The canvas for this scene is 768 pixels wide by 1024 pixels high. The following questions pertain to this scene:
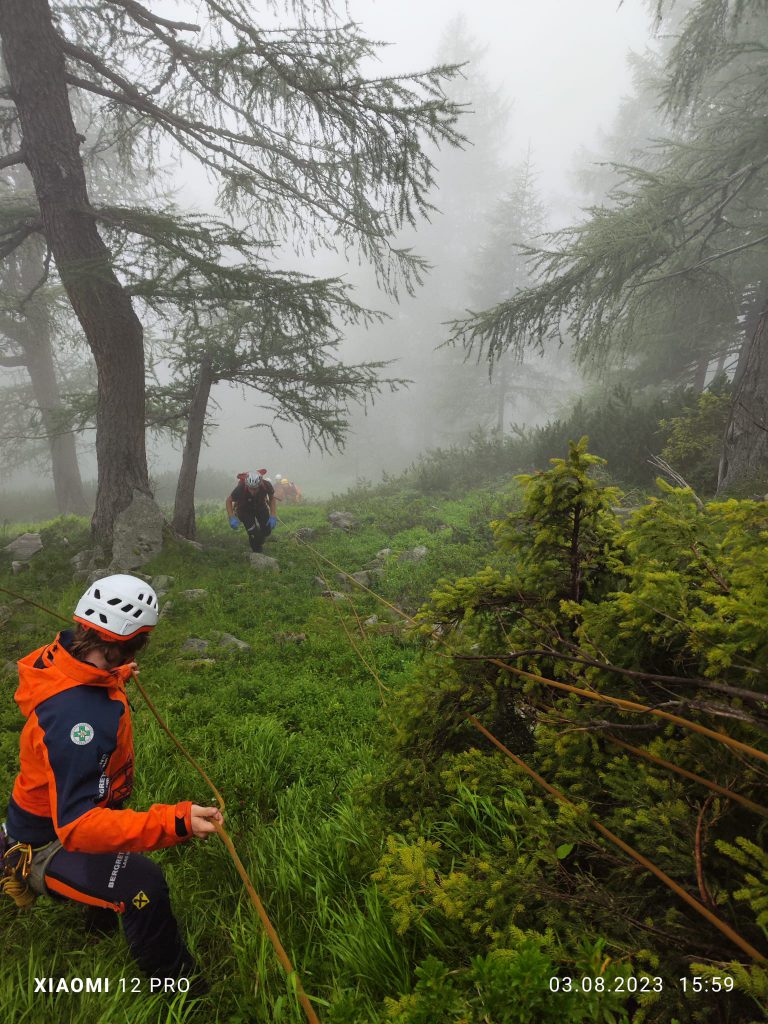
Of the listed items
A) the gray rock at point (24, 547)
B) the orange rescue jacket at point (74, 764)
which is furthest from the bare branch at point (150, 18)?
the orange rescue jacket at point (74, 764)

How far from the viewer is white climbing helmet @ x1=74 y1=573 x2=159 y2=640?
85.0 inches

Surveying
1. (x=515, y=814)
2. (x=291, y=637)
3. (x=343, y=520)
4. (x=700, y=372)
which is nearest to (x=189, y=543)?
(x=291, y=637)

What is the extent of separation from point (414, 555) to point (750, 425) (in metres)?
5.79

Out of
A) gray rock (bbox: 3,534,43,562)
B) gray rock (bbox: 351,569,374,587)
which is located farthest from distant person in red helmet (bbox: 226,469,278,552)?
gray rock (bbox: 3,534,43,562)

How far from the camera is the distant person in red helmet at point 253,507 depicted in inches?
335

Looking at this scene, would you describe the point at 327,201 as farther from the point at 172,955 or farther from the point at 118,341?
the point at 172,955

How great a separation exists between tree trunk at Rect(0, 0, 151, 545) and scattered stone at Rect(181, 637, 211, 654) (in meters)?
3.07

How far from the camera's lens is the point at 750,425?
288 inches

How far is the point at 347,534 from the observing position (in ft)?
33.8

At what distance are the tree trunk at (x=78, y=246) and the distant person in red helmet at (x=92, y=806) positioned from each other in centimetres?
559

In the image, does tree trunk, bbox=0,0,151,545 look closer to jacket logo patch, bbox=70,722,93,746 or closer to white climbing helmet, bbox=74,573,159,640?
white climbing helmet, bbox=74,573,159,640

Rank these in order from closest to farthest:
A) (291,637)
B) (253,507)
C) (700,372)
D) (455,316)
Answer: (291,637) → (253,507) → (700,372) → (455,316)

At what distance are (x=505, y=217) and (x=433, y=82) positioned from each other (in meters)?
Answer: 24.8

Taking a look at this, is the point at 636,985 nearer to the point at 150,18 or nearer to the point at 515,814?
the point at 515,814
